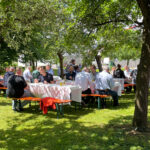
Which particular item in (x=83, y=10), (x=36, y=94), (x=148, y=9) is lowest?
(x=36, y=94)

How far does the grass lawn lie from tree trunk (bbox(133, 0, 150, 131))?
363 millimetres

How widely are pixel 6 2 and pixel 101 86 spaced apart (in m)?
4.60

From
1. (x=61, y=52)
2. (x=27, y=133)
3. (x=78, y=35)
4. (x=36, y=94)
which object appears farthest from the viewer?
(x=61, y=52)

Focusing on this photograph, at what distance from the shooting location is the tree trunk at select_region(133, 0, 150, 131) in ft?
16.3

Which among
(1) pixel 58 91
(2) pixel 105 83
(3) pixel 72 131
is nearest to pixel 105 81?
(2) pixel 105 83

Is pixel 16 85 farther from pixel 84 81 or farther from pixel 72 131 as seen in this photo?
pixel 72 131

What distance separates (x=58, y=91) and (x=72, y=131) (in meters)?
2.31

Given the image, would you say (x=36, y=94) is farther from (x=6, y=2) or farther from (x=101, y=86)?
(x=6, y=2)

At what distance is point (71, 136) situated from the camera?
513 centimetres

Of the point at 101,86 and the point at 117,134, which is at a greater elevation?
the point at 101,86

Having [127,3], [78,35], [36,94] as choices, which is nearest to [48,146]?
[36,94]

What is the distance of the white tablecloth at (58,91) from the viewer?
7426 millimetres

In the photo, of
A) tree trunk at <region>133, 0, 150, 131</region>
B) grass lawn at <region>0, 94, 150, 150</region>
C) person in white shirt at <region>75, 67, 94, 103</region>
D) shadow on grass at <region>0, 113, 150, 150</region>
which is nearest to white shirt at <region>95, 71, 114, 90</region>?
person in white shirt at <region>75, 67, 94, 103</region>

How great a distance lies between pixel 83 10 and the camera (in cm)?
790
